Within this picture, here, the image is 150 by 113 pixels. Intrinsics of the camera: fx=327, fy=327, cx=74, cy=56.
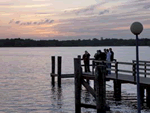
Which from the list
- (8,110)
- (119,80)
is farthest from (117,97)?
(8,110)

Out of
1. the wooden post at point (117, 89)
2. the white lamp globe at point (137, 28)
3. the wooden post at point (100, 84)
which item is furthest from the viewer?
the wooden post at point (117, 89)

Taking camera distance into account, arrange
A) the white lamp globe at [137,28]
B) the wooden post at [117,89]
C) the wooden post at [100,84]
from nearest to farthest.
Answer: the white lamp globe at [137,28], the wooden post at [100,84], the wooden post at [117,89]

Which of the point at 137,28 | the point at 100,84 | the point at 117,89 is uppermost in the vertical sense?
the point at 137,28

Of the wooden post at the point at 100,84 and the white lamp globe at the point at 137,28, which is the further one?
the wooden post at the point at 100,84

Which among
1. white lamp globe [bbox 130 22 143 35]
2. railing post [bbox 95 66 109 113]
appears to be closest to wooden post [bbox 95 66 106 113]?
railing post [bbox 95 66 109 113]

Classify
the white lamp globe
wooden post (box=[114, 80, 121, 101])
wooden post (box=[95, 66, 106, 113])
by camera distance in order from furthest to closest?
wooden post (box=[114, 80, 121, 101]) → wooden post (box=[95, 66, 106, 113]) → the white lamp globe

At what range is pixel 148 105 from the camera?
20031mm

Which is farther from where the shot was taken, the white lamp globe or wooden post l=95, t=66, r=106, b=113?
wooden post l=95, t=66, r=106, b=113

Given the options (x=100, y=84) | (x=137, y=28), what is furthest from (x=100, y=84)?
(x=137, y=28)

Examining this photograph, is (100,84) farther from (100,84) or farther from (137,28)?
(137,28)

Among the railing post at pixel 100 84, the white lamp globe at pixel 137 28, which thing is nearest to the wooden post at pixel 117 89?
the railing post at pixel 100 84

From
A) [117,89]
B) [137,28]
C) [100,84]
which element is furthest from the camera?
[117,89]

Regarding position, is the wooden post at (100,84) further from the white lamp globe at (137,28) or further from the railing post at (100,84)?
the white lamp globe at (137,28)

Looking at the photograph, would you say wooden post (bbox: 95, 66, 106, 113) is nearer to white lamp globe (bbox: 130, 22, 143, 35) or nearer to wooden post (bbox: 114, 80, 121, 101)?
white lamp globe (bbox: 130, 22, 143, 35)
